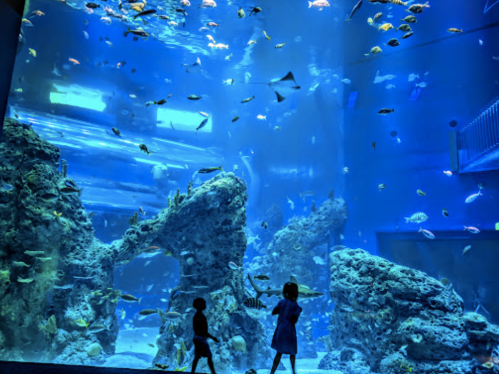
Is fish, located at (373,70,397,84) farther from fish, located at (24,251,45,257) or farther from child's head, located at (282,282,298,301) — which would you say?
fish, located at (24,251,45,257)

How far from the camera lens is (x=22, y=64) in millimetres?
16734

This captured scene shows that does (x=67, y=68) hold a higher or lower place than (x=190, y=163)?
higher

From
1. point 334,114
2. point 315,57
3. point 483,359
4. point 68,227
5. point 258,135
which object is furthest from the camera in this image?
point 258,135

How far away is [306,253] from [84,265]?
11.5 m

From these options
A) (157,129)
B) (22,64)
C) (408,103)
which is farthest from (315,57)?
(22,64)

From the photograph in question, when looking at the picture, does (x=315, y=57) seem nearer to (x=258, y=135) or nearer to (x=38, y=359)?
(x=258, y=135)

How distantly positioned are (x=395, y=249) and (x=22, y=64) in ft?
81.8

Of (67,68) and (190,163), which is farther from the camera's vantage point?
(190,163)

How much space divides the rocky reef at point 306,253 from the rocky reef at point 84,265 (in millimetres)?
7686

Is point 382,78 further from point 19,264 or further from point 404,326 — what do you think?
point 19,264

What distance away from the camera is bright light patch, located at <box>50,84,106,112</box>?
1839 centimetres

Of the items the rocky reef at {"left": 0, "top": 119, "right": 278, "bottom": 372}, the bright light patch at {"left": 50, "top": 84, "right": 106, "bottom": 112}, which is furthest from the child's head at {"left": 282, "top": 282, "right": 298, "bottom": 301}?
the bright light patch at {"left": 50, "top": 84, "right": 106, "bottom": 112}

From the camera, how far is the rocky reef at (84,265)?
23.2 ft

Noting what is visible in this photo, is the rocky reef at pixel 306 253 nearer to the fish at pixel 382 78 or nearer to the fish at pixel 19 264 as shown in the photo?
the fish at pixel 382 78
